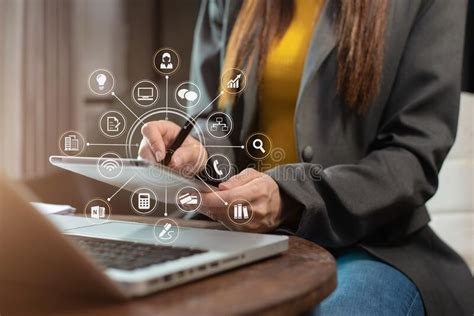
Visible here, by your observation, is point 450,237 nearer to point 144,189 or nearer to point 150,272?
point 144,189

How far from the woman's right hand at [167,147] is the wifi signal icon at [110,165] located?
0.13 ft

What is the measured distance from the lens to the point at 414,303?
0.61m

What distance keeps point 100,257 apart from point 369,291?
27 cm

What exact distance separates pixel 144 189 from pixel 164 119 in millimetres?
78

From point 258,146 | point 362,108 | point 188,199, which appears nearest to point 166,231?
point 188,199

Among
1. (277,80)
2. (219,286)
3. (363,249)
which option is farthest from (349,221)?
(219,286)

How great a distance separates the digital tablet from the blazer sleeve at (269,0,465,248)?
0.11 metres

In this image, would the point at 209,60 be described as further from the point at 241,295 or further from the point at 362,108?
the point at 241,295

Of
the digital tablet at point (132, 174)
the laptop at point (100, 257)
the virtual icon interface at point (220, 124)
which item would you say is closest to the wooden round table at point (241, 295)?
the laptop at point (100, 257)

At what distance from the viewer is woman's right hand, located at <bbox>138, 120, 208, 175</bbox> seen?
0.58m

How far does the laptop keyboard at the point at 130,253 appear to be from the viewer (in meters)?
0.40

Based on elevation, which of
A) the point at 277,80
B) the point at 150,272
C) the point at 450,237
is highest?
the point at 277,80

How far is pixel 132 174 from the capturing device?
0.53m
